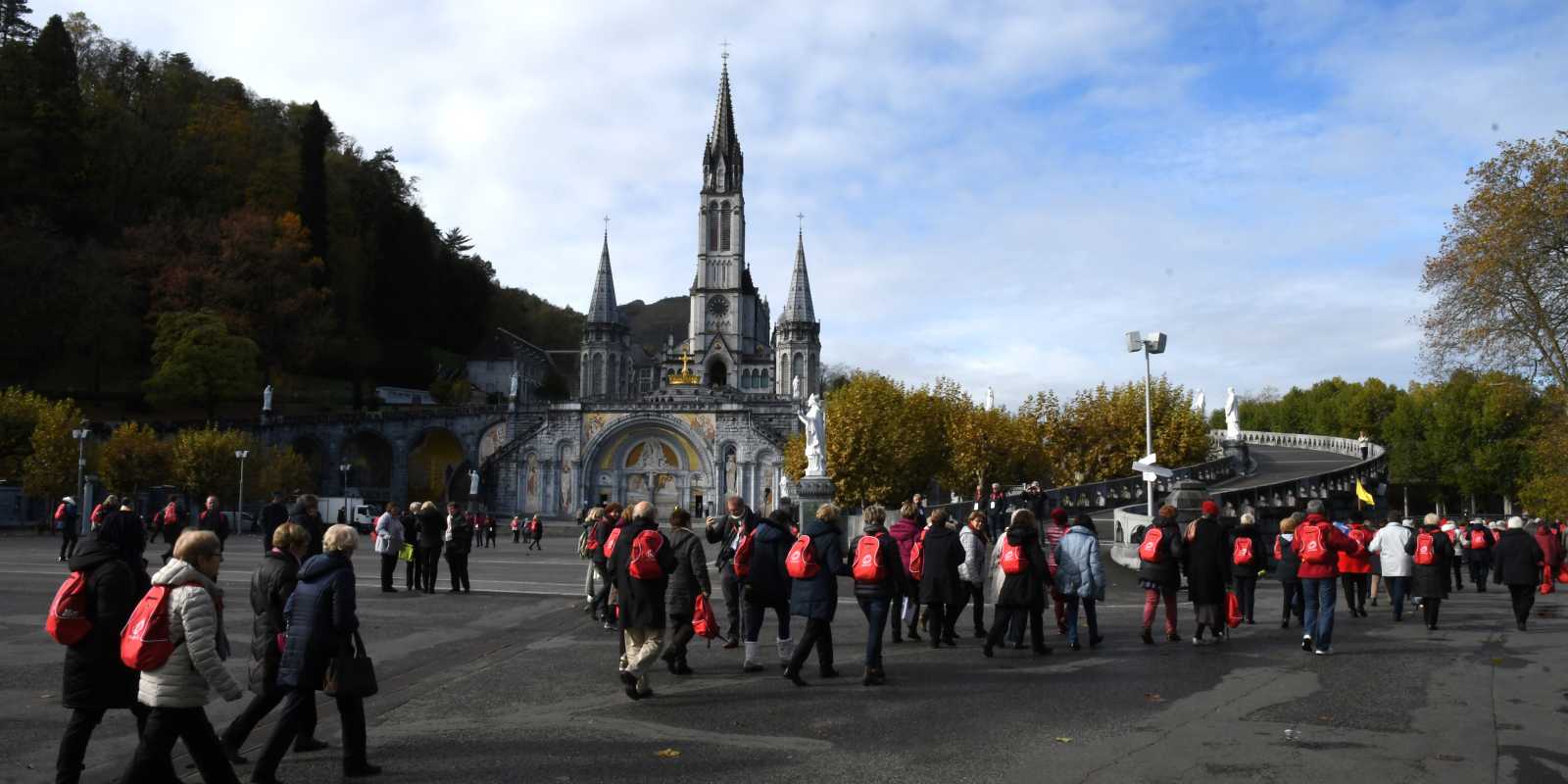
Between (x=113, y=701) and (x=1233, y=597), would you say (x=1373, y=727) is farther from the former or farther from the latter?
(x=113, y=701)

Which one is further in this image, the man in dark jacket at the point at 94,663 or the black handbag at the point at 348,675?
the black handbag at the point at 348,675

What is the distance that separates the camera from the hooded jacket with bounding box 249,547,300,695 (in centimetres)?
654

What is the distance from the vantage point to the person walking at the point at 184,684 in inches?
209

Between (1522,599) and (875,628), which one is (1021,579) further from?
(1522,599)

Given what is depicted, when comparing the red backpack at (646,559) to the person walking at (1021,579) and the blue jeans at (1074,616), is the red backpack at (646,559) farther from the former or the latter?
the blue jeans at (1074,616)

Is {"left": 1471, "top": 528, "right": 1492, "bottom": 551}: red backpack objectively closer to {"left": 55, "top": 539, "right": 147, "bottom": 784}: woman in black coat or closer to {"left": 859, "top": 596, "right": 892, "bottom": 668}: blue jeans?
{"left": 859, "top": 596, "right": 892, "bottom": 668}: blue jeans

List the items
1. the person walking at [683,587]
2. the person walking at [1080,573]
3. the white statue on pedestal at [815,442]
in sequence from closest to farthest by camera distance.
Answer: the person walking at [683,587], the person walking at [1080,573], the white statue on pedestal at [815,442]

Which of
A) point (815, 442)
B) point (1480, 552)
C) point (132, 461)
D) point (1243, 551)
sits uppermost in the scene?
point (815, 442)

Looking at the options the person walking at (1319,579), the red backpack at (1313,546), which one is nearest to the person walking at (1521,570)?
the person walking at (1319,579)

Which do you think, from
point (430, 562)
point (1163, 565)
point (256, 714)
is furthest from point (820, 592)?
point (430, 562)

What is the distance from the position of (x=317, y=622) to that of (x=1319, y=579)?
910cm

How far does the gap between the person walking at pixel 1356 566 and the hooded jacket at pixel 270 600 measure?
10.3 m

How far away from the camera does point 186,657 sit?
213 inches

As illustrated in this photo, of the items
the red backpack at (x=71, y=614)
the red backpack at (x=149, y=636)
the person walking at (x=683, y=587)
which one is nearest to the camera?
the red backpack at (x=149, y=636)
